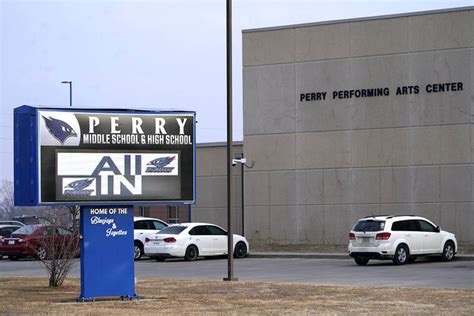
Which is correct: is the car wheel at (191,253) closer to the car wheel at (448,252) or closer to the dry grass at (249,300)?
the car wheel at (448,252)

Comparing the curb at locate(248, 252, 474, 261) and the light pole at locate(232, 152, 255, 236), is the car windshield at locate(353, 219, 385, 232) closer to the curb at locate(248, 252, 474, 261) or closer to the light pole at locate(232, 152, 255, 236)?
the curb at locate(248, 252, 474, 261)

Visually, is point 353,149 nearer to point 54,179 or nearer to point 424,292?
point 424,292

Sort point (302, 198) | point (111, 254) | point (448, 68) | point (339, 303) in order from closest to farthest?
1. point (339, 303)
2. point (111, 254)
3. point (448, 68)
4. point (302, 198)

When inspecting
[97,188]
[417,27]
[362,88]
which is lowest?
[97,188]

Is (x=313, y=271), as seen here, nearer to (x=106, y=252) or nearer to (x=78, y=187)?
(x=106, y=252)

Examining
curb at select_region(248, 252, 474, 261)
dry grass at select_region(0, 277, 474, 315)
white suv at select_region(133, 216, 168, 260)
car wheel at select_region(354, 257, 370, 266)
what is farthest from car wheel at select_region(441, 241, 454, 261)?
dry grass at select_region(0, 277, 474, 315)

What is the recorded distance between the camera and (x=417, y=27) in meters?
39.7

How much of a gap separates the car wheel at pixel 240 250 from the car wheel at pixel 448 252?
328 inches

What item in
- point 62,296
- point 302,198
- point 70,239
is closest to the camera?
point 62,296

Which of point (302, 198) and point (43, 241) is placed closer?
point (43, 241)

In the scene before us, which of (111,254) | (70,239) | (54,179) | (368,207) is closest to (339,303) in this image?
(111,254)

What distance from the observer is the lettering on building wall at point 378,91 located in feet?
128

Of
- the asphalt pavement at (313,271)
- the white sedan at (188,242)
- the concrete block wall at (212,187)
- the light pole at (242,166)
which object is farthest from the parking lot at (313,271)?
the concrete block wall at (212,187)

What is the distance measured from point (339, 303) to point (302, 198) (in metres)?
25.1
